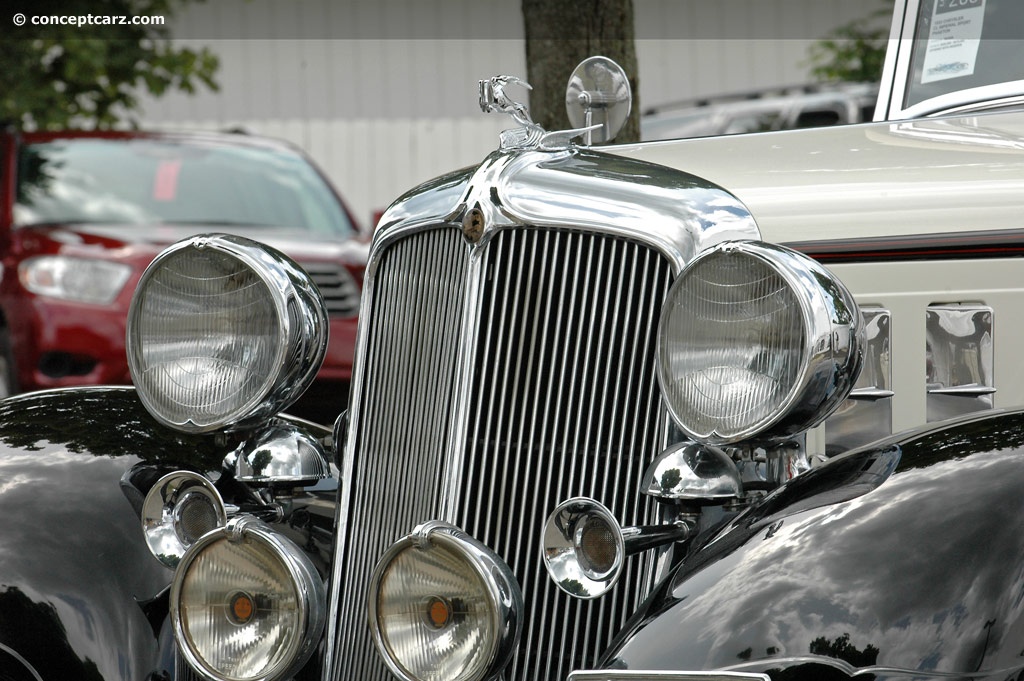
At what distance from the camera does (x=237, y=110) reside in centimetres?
1460

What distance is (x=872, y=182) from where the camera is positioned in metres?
2.43

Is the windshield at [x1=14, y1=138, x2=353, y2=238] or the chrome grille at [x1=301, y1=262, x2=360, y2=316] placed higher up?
the windshield at [x1=14, y1=138, x2=353, y2=238]

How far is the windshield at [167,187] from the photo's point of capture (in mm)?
7129

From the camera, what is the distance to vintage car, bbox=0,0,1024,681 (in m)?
1.88

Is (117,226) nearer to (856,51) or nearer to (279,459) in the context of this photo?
(279,459)

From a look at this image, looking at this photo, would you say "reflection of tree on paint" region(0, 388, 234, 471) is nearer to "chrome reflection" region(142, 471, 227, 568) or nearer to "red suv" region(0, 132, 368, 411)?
"chrome reflection" region(142, 471, 227, 568)

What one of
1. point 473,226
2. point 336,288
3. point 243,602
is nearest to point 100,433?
point 243,602

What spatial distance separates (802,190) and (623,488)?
2.12 ft

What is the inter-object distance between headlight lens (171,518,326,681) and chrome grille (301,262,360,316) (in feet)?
15.2

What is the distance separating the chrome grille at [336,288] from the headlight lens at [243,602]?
182 inches

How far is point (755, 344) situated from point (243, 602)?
100 centimetres

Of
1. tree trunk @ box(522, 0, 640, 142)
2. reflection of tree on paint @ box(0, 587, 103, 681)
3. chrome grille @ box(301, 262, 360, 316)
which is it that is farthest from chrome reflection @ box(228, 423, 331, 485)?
chrome grille @ box(301, 262, 360, 316)

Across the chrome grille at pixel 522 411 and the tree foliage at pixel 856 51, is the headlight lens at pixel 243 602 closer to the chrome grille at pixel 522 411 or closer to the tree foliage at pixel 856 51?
the chrome grille at pixel 522 411

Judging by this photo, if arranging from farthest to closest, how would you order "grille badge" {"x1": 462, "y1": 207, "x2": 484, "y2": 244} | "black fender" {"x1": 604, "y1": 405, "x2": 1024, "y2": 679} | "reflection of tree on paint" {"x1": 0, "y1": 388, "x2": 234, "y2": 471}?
1. "reflection of tree on paint" {"x1": 0, "y1": 388, "x2": 234, "y2": 471}
2. "grille badge" {"x1": 462, "y1": 207, "x2": 484, "y2": 244}
3. "black fender" {"x1": 604, "y1": 405, "x2": 1024, "y2": 679}
